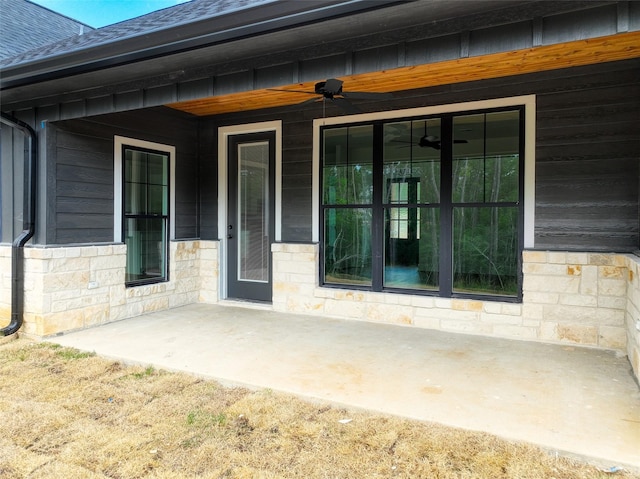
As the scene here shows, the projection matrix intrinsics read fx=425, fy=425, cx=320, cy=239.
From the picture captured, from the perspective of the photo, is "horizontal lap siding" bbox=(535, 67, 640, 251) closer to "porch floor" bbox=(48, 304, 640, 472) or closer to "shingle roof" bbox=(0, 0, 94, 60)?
"porch floor" bbox=(48, 304, 640, 472)

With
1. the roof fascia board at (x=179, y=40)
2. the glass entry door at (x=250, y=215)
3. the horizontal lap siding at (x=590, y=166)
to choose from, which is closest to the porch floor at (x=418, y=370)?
the glass entry door at (x=250, y=215)

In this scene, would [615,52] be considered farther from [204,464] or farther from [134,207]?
[134,207]

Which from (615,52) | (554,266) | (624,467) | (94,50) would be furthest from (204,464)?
(615,52)

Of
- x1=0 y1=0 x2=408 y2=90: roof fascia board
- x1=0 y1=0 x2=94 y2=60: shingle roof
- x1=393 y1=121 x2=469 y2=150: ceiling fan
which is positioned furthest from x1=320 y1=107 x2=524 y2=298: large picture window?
x1=0 y1=0 x2=94 y2=60: shingle roof

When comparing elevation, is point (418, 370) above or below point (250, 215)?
below

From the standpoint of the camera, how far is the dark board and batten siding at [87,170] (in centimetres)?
430

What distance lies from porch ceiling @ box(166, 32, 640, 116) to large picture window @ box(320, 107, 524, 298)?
1.36 feet

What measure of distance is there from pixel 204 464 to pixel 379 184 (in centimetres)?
358

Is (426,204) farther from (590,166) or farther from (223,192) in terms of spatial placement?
(223,192)

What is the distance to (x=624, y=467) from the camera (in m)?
2.01

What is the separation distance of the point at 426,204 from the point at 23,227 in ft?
13.8

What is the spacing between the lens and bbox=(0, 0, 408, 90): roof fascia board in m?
2.34

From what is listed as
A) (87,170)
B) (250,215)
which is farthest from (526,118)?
(87,170)

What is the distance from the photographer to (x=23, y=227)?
4.29m
